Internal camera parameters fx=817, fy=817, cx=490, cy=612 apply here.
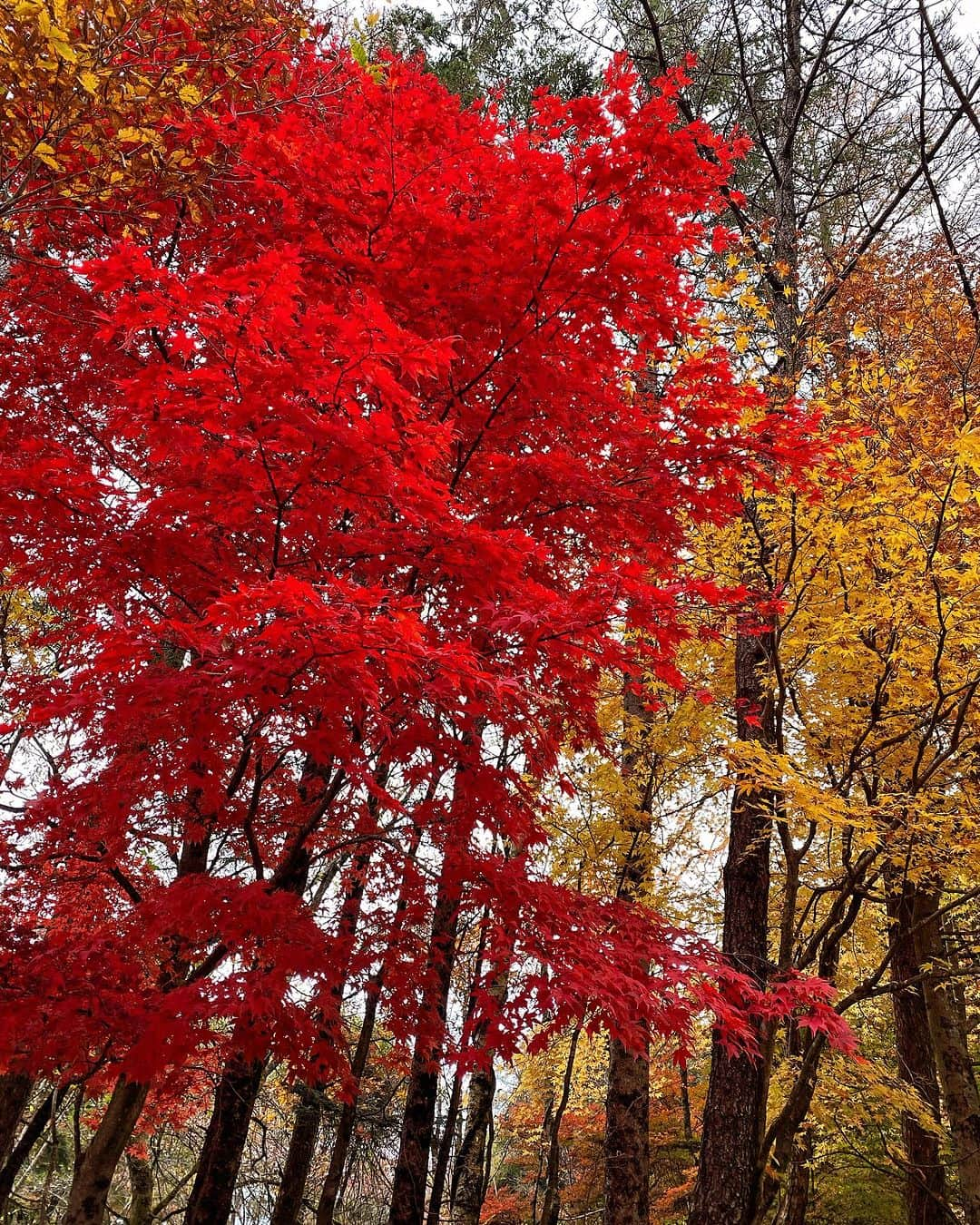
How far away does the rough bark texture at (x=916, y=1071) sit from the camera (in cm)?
872

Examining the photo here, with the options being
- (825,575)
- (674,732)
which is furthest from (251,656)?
(674,732)

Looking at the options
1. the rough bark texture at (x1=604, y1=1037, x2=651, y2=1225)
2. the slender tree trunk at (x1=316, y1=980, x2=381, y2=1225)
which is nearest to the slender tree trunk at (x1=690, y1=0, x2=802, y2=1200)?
the rough bark texture at (x1=604, y1=1037, x2=651, y2=1225)

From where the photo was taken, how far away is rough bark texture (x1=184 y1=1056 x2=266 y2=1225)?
513cm

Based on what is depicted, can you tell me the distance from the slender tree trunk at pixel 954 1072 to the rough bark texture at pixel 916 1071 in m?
0.17

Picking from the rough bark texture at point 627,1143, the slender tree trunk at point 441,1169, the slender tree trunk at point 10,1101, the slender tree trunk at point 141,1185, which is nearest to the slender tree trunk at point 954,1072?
the rough bark texture at point 627,1143

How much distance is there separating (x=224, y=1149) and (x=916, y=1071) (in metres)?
8.24

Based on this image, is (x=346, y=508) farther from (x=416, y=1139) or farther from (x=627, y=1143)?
(x=627, y=1143)

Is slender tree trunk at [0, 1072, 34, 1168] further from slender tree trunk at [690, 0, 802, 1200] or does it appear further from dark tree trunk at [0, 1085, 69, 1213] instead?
slender tree trunk at [690, 0, 802, 1200]

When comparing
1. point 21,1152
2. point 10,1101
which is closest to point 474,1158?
point 21,1152

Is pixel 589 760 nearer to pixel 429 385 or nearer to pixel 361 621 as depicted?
pixel 429 385

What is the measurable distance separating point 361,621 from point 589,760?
6.25 metres

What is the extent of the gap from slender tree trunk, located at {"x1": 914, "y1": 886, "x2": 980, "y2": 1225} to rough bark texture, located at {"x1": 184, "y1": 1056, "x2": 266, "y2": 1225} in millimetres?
6475

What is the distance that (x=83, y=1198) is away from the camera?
200 inches

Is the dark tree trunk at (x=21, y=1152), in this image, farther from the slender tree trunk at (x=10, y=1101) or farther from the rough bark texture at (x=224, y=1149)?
the rough bark texture at (x=224, y=1149)
